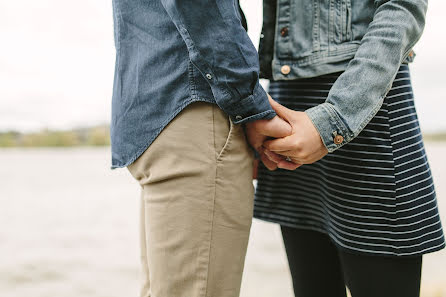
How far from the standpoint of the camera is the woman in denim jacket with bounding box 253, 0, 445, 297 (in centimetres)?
73

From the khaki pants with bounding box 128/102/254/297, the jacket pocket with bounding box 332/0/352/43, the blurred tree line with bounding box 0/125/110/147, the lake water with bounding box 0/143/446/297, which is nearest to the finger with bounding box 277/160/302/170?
the khaki pants with bounding box 128/102/254/297

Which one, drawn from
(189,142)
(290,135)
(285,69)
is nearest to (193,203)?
(189,142)

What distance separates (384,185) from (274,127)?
238mm

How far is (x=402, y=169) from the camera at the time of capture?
753mm

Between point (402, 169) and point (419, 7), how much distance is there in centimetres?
30

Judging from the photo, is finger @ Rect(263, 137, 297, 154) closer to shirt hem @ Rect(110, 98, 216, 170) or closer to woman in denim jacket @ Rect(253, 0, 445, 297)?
woman in denim jacket @ Rect(253, 0, 445, 297)

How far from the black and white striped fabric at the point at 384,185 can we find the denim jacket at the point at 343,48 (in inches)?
1.9

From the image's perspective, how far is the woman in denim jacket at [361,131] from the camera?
0.73 metres

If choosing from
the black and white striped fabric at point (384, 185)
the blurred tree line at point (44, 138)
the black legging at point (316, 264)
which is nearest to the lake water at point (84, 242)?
the blurred tree line at point (44, 138)

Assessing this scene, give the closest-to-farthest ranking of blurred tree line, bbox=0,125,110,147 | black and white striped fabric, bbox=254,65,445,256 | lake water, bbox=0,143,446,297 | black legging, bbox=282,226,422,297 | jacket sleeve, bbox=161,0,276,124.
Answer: jacket sleeve, bbox=161,0,276,124 < black and white striped fabric, bbox=254,65,445,256 < black legging, bbox=282,226,422,297 < lake water, bbox=0,143,446,297 < blurred tree line, bbox=0,125,110,147

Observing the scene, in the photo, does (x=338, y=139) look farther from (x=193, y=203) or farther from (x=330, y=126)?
(x=193, y=203)

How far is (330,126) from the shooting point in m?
0.72

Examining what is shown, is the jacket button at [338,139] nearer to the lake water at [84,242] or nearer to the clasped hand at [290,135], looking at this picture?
the clasped hand at [290,135]

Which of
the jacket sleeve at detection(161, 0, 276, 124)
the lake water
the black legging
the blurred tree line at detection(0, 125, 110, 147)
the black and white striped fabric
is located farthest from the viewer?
the blurred tree line at detection(0, 125, 110, 147)
